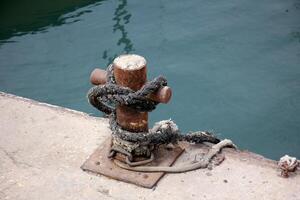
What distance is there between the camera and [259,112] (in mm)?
5051

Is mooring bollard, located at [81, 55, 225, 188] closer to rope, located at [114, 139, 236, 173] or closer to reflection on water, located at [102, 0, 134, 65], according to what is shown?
rope, located at [114, 139, 236, 173]

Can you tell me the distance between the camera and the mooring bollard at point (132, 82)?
2445 mm

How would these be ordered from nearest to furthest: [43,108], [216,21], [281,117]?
[43,108] → [281,117] → [216,21]

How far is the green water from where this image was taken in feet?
16.7

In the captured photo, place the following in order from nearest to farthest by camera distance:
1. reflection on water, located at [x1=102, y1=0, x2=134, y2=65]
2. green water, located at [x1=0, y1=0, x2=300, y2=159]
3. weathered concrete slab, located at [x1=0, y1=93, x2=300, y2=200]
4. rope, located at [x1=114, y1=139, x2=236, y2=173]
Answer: weathered concrete slab, located at [x1=0, y1=93, x2=300, y2=200] → rope, located at [x1=114, y1=139, x2=236, y2=173] → green water, located at [x1=0, y1=0, x2=300, y2=159] → reflection on water, located at [x1=102, y1=0, x2=134, y2=65]

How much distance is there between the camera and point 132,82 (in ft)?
8.20

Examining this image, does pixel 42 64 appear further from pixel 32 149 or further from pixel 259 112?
pixel 32 149

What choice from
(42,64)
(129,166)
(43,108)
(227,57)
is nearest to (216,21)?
(227,57)

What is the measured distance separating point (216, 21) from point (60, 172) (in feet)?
14.2

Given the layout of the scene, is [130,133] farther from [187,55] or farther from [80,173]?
[187,55]

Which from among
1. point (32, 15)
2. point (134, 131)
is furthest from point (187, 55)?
point (134, 131)

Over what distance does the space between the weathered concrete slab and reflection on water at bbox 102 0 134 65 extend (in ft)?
10.5

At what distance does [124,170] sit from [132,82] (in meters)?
0.47

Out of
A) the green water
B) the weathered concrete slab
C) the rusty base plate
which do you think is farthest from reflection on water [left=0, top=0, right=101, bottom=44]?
the rusty base plate
